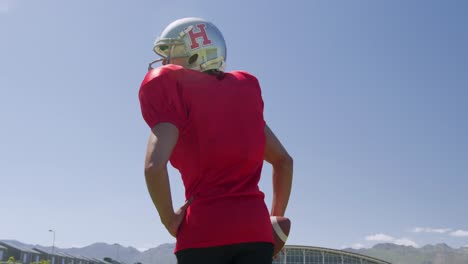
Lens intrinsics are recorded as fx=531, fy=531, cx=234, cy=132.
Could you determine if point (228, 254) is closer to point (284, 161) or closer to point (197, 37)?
A: point (284, 161)

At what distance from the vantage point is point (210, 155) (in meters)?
2.45

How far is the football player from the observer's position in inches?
93.0

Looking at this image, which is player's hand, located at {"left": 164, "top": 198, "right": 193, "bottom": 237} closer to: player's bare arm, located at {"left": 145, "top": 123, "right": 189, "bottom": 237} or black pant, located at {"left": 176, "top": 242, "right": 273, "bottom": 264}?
player's bare arm, located at {"left": 145, "top": 123, "right": 189, "bottom": 237}

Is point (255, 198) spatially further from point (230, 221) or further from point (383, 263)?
point (383, 263)

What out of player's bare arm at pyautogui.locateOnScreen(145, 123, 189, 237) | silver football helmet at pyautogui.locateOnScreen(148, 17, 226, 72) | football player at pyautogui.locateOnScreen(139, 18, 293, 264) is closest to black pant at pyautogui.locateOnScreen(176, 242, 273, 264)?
football player at pyautogui.locateOnScreen(139, 18, 293, 264)

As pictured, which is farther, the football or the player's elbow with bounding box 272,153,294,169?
the player's elbow with bounding box 272,153,294,169

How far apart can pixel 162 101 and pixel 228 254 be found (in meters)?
0.76

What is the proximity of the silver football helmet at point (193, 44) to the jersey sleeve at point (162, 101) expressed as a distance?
0.87 feet

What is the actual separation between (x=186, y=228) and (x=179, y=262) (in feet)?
0.54

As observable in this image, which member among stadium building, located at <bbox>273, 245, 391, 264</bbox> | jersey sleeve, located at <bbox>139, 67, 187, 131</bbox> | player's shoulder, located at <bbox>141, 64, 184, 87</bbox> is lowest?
stadium building, located at <bbox>273, 245, 391, 264</bbox>

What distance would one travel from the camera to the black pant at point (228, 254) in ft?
7.73

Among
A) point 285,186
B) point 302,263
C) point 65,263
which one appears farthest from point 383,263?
point 285,186

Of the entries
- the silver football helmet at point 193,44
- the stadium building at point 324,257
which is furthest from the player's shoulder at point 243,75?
the stadium building at point 324,257

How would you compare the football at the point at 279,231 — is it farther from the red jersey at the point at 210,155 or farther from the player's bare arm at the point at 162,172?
the player's bare arm at the point at 162,172
